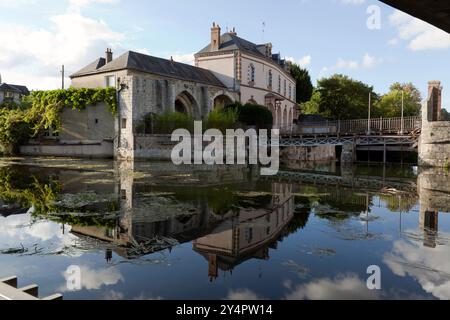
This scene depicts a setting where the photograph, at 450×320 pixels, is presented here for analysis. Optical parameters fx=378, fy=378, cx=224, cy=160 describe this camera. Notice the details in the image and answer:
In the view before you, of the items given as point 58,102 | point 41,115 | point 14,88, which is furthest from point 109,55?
point 14,88

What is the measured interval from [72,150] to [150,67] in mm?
8684

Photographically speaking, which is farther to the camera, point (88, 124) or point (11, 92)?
point (11, 92)

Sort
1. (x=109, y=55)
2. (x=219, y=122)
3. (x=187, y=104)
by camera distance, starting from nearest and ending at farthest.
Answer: (x=219, y=122)
(x=109, y=55)
(x=187, y=104)

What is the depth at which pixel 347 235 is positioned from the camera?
673 cm

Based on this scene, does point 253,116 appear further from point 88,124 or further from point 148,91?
point 88,124

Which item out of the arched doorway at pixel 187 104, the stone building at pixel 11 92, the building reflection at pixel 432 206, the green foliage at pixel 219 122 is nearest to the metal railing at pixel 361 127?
the green foliage at pixel 219 122

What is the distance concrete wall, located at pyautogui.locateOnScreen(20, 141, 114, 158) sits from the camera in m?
27.4

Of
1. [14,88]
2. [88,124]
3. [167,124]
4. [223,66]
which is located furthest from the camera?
[14,88]

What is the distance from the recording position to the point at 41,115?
2933 cm
